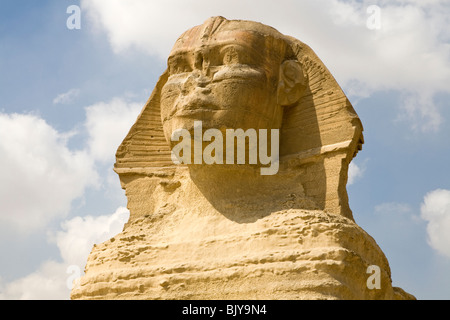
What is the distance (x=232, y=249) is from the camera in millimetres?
12352

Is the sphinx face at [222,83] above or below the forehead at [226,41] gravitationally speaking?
below

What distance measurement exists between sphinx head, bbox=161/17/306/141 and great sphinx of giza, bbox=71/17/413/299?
0.05 feet

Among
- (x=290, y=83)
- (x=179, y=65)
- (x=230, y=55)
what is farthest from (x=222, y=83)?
(x=290, y=83)

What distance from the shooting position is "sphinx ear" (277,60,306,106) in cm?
1338

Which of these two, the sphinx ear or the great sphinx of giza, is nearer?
the great sphinx of giza

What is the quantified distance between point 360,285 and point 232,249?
1554 millimetres

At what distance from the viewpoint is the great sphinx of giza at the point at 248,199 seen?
12.0 metres

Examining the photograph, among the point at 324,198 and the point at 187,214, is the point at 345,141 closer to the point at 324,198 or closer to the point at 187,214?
the point at 324,198

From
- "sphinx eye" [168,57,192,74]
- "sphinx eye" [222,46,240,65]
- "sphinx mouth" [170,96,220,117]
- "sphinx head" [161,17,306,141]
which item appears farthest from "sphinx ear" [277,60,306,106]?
"sphinx eye" [168,57,192,74]

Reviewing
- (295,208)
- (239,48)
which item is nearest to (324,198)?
(295,208)

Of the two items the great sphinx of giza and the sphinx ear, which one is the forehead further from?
the sphinx ear

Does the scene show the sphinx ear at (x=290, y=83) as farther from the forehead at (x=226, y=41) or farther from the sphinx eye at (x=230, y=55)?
the sphinx eye at (x=230, y=55)

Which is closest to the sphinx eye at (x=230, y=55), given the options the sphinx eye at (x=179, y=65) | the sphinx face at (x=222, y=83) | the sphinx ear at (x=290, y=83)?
the sphinx face at (x=222, y=83)

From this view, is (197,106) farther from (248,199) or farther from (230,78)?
(248,199)
